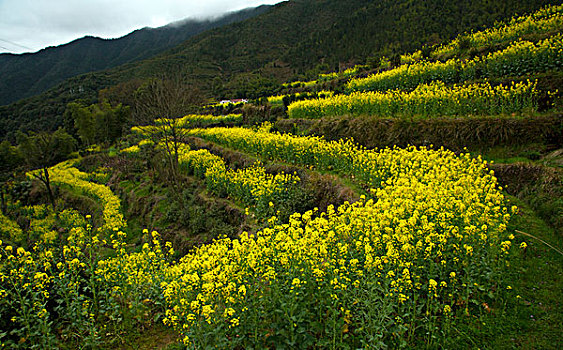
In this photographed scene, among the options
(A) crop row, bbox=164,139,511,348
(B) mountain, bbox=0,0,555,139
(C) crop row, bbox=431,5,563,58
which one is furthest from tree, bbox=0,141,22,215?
(C) crop row, bbox=431,5,563,58

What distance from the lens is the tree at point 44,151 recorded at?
25973mm

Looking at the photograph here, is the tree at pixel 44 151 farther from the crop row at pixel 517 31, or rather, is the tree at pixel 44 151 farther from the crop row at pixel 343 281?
the crop row at pixel 517 31

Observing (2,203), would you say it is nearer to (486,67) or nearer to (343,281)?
(343,281)

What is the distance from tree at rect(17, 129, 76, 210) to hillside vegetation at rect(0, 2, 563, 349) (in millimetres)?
4480

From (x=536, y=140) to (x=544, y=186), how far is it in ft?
8.17

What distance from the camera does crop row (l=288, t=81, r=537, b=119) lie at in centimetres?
1030

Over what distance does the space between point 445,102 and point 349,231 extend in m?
9.48

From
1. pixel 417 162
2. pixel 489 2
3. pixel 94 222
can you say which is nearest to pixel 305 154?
pixel 417 162

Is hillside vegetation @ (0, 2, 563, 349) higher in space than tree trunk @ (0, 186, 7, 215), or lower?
higher

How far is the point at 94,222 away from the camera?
22578 mm

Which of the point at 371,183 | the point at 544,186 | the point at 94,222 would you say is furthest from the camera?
the point at 94,222

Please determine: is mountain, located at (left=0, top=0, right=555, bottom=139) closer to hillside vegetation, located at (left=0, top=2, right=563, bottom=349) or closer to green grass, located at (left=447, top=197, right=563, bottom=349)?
hillside vegetation, located at (left=0, top=2, right=563, bottom=349)

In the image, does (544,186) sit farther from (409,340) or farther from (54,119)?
(54,119)

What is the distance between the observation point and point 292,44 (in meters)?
90.2
